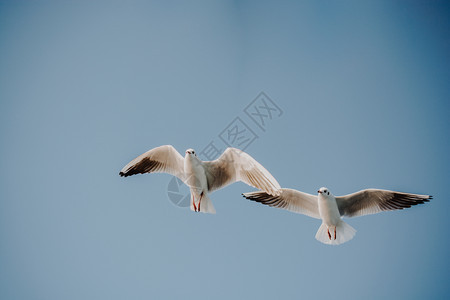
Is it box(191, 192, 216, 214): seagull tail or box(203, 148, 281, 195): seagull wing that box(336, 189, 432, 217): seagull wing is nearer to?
box(203, 148, 281, 195): seagull wing

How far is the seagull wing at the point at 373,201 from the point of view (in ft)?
20.4

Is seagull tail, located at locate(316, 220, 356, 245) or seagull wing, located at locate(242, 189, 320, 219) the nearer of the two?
seagull tail, located at locate(316, 220, 356, 245)

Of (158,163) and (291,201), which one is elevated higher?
(158,163)

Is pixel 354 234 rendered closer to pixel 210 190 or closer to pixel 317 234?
pixel 317 234

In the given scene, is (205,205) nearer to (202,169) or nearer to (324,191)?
(202,169)

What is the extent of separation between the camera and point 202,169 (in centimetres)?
577

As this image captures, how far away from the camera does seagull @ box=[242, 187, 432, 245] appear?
6211mm

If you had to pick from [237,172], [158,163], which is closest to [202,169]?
[237,172]

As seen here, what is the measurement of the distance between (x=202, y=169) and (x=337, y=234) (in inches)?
110

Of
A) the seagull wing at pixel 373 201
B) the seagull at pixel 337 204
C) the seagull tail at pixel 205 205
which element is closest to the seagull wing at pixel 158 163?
the seagull tail at pixel 205 205

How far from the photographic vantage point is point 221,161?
18.8 ft

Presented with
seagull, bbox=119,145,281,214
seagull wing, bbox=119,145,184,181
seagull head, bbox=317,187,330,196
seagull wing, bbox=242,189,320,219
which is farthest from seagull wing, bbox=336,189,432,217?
seagull wing, bbox=119,145,184,181

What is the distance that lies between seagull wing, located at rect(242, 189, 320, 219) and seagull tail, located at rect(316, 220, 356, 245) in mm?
322

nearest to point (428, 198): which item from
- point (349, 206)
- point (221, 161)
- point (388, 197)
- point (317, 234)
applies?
point (388, 197)
